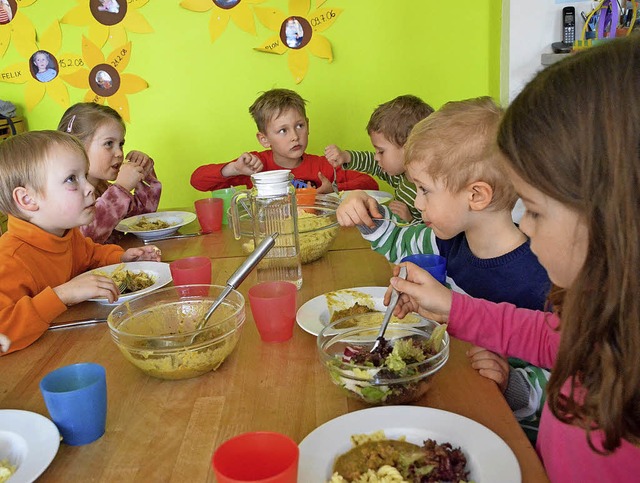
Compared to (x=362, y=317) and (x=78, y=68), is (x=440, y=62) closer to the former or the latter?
(x=78, y=68)

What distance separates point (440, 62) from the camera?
3.37 m

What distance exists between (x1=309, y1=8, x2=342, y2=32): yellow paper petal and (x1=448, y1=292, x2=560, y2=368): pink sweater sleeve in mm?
2565

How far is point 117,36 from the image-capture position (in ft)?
10.8

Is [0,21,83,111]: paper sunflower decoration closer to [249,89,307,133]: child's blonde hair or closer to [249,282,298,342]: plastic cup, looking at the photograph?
[249,89,307,133]: child's blonde hair

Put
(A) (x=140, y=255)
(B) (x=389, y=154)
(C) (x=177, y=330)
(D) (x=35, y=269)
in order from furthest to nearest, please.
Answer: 1. (B) (x=389, y=154)
2. (A) (x=140, y=255)
3. (D) (x=35, y=269)
4. (C) (x=177, y=330)

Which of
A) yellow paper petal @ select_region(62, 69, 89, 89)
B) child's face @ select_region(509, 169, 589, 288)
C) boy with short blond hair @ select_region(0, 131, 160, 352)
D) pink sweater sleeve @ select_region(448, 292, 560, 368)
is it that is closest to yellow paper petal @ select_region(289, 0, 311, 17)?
yellow paper petal @ select_region(62, 69, 89, 89)

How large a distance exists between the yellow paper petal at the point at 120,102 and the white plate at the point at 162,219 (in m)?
1.29

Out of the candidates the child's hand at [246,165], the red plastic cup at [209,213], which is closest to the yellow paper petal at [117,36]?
the child's hand at [246,165]

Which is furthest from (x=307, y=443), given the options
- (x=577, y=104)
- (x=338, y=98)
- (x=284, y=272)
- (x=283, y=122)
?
(x=338, y=98)

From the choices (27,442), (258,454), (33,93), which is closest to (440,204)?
(258,454)

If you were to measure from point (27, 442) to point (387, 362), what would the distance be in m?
0.55

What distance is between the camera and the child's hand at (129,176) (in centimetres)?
233

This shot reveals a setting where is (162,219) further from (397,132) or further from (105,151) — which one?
(397,132)

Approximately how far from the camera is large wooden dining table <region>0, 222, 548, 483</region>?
0.81 metres
